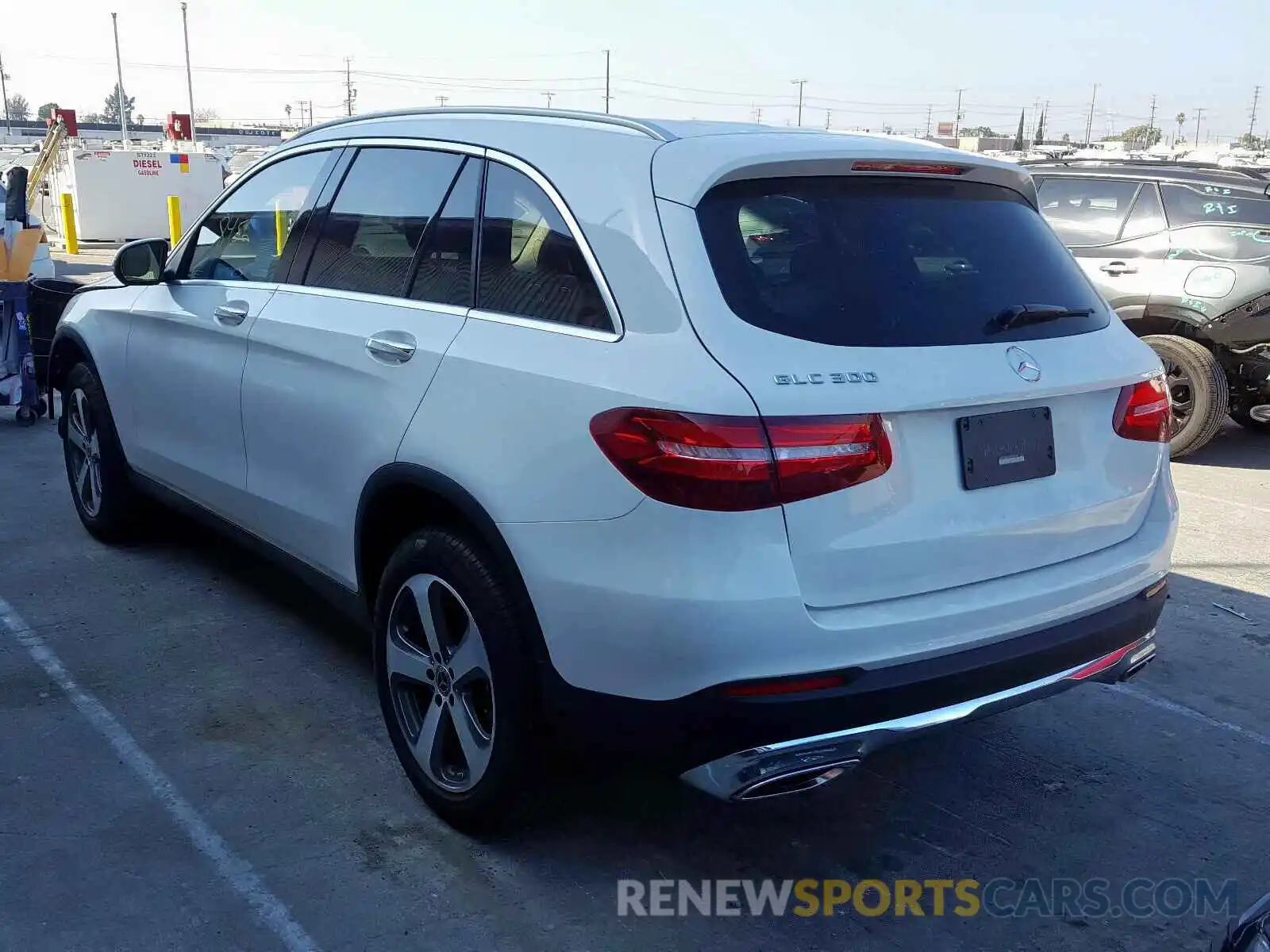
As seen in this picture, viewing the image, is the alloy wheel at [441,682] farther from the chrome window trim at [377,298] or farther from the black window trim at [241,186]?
the black window trim at [241,186]

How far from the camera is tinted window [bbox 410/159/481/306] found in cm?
320

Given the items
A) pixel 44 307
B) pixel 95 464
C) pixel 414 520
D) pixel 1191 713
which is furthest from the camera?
pixel 44 307

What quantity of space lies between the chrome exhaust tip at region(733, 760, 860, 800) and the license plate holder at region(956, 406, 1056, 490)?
0.68 meters

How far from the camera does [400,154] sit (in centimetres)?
360

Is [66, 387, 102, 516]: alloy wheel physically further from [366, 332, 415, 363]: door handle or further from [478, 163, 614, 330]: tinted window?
[478, 163, 614, 330]: tinted window

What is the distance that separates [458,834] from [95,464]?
314 centimetres

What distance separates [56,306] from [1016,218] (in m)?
7.15

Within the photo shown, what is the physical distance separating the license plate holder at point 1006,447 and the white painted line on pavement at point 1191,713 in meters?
1.69

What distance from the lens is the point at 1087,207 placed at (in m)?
8.61

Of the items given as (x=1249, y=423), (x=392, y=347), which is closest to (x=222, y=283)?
(x=392, y=347)

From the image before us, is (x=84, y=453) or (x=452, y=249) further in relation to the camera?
(x=84, y=453)

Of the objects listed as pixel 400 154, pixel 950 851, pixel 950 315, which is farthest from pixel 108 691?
pixel 950 315

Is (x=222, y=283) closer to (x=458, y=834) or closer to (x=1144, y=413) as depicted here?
(x=458, y=834)

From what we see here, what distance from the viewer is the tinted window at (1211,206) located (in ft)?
25.4
